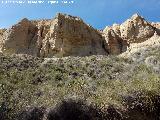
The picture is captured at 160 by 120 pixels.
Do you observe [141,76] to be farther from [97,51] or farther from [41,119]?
[97,51]

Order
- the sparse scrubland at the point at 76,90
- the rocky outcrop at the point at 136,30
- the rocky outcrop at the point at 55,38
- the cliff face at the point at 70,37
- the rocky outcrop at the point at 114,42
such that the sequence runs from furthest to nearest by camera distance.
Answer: the rocky outcrop at the point at 114,42
the rocky outcrop at the point at 136,30
the cliff face at the point at 70,37
the rocky outcrop at the point at 55,38
the sparse scrubland at the point at 76,90

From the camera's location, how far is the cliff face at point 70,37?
1515 inches

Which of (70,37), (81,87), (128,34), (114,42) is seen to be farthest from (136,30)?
(81,87)

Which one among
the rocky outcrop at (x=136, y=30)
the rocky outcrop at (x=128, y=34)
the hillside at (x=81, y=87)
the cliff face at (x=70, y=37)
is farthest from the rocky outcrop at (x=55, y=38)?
the hillside at (x=81, y=87)

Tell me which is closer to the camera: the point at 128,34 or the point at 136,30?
the point at 136,30

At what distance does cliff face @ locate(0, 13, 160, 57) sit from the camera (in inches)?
1515

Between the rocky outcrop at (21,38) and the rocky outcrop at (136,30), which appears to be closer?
the rocky outcrop at (21,38)

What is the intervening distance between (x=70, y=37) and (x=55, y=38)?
1.53 meters

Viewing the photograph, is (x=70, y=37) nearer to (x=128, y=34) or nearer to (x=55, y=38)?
(x=55, y=38)

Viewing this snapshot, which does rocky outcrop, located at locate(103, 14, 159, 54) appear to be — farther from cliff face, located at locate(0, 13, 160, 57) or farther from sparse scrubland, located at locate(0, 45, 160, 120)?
sparse scrubland, located at locate(0, 45, 160, 120)

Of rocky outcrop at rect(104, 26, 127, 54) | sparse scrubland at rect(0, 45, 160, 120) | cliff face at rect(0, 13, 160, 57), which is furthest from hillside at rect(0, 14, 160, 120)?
rocky outcrop at rect(104, 26, 127, 54)

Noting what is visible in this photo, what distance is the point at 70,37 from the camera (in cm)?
3909

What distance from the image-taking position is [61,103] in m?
15.1

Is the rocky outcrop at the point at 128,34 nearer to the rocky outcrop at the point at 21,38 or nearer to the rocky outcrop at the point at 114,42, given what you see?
the rocky outcrop at the point at 114,42
